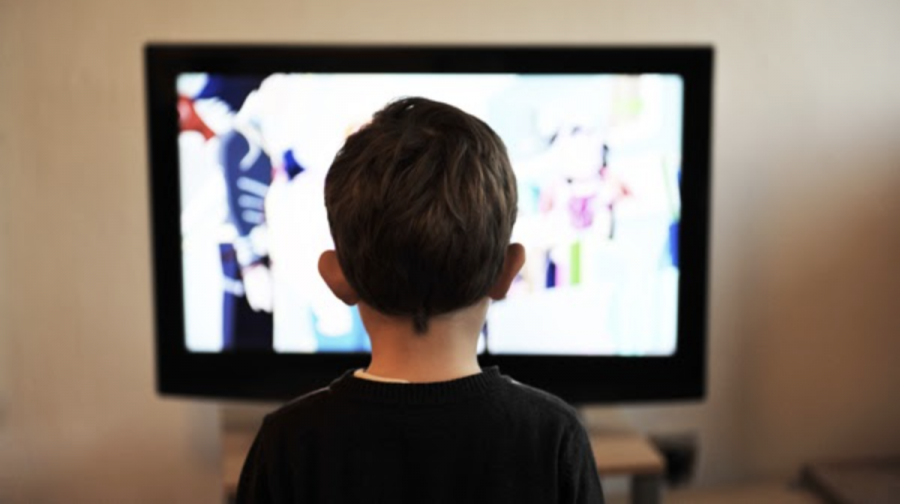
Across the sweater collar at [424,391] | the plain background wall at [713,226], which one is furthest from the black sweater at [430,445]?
the plain background wall at [713,226]

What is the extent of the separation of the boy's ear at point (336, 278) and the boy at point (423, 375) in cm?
2

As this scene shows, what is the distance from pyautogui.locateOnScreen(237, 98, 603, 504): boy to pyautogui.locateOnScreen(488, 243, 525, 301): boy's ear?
25 millimetres

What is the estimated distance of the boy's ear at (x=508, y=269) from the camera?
1107mm

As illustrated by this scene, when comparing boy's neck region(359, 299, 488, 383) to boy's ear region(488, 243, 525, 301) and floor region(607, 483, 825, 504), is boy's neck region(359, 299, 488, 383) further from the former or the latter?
floor region(607, 483, 825, 504)

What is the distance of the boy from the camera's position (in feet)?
3.35

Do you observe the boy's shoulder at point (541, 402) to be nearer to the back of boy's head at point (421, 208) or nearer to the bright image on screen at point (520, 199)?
the back of boy's head at point (421, 208)

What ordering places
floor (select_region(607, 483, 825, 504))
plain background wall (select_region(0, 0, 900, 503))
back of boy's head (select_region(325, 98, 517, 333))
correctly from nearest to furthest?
1. back of boy's head (select_region(325, 98, 517, 333))
2. plain background wall (select_region(0, 0, 900, 503))
3. floor (select_region(607, 483, 825, 504))

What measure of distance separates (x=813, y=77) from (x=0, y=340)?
1.85 m

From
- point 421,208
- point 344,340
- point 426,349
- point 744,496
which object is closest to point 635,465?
point 744,496

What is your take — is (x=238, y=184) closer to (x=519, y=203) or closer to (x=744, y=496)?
(x=519, y=203)

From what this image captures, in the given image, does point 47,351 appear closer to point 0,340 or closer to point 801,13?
point 0,340

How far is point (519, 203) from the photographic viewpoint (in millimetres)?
1945

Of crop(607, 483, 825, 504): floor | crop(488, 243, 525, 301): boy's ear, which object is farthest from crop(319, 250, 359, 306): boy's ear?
crop(607, 483, 825, 504): floor

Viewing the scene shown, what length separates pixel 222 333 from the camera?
2.03 meters
